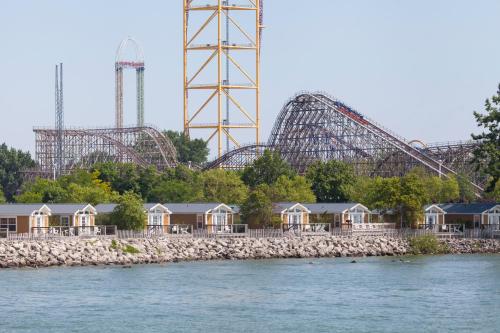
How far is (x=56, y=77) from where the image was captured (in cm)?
11231

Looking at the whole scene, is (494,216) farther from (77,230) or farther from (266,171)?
(77,230)

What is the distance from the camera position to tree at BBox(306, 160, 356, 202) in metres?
114

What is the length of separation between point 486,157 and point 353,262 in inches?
968

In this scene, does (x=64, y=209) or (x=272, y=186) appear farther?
(x=272, y=186)

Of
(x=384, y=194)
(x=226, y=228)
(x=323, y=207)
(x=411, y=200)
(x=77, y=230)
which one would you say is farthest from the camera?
(x=323, y=207)

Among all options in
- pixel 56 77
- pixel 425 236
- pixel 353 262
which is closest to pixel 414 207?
pixel 425 236

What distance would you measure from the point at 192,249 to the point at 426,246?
16.6 meters

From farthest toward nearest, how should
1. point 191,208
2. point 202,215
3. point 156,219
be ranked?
point 191,208 < point 202,215 < point 156,219

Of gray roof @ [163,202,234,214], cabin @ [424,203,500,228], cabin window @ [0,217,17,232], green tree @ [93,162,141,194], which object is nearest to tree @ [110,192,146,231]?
cabin window @ [0,217,17,232]

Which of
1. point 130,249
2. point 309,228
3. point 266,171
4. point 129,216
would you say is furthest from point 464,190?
point 130,249

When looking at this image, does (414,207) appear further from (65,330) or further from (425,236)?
(65,330)

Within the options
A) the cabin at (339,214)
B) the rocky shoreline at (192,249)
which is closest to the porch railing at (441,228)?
the cabin at (339,214)

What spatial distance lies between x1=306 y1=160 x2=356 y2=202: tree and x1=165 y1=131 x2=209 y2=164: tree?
37.5m

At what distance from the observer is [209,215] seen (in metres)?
94.6
